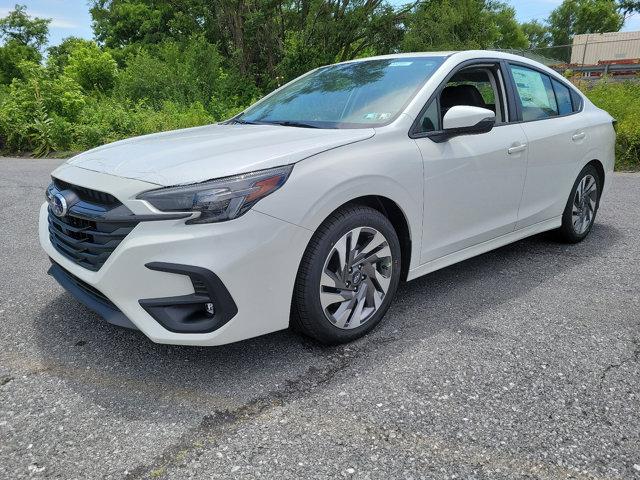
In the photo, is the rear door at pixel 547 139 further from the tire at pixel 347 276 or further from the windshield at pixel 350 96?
the tire at pixel 347 276

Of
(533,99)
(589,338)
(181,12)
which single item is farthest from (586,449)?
(181,12)

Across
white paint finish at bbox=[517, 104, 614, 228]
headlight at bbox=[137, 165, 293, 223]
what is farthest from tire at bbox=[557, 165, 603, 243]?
headlight at bbox=[137, 165, 293, 223]

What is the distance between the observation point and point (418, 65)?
11.7 feet

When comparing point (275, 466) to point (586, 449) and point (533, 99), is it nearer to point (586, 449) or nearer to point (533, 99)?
point (586, 449)

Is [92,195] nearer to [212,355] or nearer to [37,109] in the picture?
[212,355]

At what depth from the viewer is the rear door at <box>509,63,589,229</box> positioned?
3.95 metres

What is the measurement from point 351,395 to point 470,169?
1.67 m

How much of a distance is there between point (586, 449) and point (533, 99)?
2.84m

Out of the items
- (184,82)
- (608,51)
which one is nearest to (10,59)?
(184,82)

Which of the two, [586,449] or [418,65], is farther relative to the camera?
[418,65]

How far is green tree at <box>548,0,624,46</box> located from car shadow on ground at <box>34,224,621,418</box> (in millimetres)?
72790

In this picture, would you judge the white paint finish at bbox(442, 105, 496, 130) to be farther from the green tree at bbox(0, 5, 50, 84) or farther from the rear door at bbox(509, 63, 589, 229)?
the green tree at bbox(0, 5, 50, 84)

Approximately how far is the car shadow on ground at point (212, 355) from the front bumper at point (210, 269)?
0.28 metres

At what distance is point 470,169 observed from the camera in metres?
3.38
